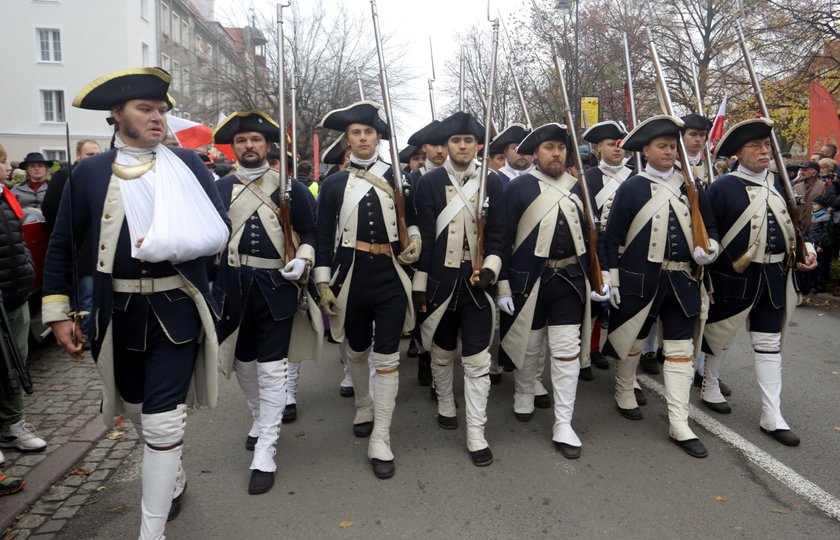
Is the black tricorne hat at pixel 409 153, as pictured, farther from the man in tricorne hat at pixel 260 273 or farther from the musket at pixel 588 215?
the man in tricorne hat at pixel 260 273

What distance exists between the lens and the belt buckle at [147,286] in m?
2.97

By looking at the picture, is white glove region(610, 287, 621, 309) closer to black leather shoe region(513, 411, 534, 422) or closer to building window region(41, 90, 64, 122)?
black leather shoe region(513, 411, 534, 422)

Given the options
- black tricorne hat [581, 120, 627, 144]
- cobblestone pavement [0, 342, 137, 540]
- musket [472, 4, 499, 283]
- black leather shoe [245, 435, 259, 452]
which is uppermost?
black tricorne hat [581, 120, 627, 144]

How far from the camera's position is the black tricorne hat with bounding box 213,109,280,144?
409 cm

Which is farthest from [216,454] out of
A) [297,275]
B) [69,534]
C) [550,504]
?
[550,504]

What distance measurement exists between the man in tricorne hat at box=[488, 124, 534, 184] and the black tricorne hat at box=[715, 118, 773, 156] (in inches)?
90.6

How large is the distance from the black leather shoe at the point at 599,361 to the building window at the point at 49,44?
3637 centimetres

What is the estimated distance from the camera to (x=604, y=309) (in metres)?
5.30

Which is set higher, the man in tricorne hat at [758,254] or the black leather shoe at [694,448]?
the man in tricorne hat at [758,254]

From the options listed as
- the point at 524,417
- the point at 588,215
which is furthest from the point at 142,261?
the point at 524,417

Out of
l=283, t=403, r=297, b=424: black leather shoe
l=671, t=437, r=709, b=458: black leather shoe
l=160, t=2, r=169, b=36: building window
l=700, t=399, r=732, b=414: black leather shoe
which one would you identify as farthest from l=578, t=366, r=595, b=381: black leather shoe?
l=160, t=2, r=169, b=36: building window

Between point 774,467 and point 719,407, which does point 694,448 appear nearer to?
point 774,467

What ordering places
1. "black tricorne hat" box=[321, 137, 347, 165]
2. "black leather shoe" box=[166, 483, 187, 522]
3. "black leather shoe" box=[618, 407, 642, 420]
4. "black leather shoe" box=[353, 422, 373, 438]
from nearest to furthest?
1. "black leather shoe" box=[166, 483, 187, 522]
2. "black leather shoe" box=[353, 422, 373, 438]
3. "black leather shoe" box=[618, 407, 642, 420]
4. "black tricorne hat" box=[321, 137, 347, 165]

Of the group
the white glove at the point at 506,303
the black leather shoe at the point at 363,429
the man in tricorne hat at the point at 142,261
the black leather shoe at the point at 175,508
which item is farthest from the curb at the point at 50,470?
the white glove at the point at 506,303
